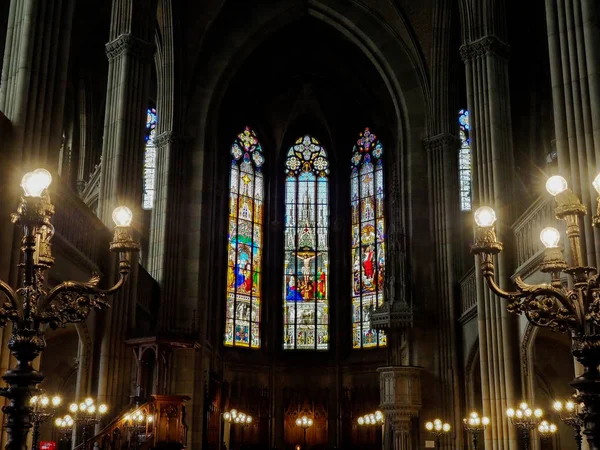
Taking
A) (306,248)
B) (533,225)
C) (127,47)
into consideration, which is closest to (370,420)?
(306,248)

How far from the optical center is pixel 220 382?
102 feet

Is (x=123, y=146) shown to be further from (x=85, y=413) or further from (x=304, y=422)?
(x=304, y=422)

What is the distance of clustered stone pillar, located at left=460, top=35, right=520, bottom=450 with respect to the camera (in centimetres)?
1761

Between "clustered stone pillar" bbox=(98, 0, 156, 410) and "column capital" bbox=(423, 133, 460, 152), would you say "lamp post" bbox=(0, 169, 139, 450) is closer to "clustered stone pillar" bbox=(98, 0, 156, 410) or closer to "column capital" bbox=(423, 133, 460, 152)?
"clustered stone pillar" bbox=(98, 0, 156, 410)

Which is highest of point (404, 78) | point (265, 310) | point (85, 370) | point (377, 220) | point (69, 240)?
point (404, 78)

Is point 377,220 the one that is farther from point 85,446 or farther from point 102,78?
point 85,446

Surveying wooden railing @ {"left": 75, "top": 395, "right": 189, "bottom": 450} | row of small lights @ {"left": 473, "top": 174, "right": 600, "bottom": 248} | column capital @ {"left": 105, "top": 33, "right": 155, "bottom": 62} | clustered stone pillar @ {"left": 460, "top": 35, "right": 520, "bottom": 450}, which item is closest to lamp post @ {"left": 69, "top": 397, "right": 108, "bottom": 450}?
wooden railing @ {"left": 75, "top": 395, "right": 189, "bottom": 450}

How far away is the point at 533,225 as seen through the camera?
56.1ft

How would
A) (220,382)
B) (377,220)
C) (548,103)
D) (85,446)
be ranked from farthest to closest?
(377,220) < (220,382) < (548,103) < (85,446)

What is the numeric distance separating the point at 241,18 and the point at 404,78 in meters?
6.26

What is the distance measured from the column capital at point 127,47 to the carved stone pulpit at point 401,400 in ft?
39.2

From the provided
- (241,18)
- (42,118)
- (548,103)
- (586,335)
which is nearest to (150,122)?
(241,18)

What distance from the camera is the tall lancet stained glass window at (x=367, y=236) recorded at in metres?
34.3

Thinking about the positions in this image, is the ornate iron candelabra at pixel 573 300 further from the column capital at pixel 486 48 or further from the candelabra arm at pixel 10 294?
the column capital at pixel 486 48
